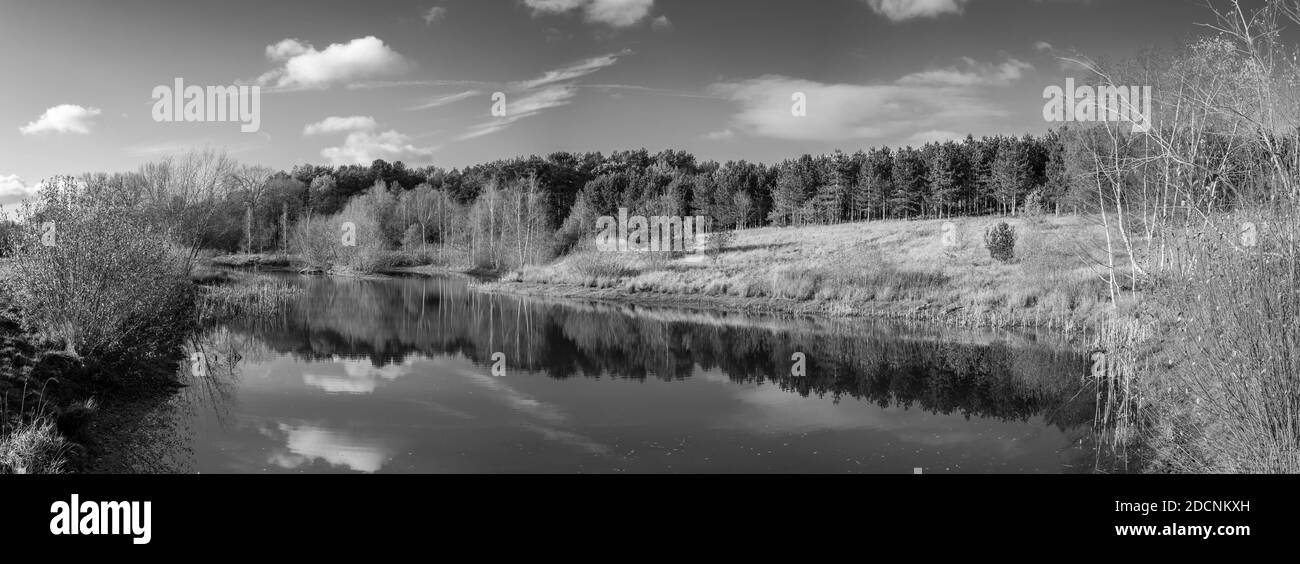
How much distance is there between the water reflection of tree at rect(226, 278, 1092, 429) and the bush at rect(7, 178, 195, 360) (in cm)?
508

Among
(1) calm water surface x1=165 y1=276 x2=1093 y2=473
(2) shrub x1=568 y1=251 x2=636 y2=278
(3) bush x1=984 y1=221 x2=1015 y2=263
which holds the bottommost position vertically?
(1) calm water surface x1=165 y1=276 x2=1093 y2=473

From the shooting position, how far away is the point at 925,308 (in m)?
25.5

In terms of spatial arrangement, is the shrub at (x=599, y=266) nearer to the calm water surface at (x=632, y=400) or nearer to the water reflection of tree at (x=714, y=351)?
the water reflection of tree at (x=714, y=351)

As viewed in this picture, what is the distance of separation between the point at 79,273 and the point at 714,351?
1377 cm

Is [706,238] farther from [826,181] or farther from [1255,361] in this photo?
[1255,361]

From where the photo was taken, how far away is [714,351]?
19891 mm

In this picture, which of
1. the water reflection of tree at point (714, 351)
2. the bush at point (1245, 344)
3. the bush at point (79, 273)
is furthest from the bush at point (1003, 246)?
the bush at point (79, 273)

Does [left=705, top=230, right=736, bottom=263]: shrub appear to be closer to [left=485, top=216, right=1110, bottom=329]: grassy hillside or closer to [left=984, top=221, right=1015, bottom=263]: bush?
[left=485, top=216, right=1110, bottom=329]: grassy hillside

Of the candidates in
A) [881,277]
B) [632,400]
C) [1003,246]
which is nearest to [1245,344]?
[632,400]

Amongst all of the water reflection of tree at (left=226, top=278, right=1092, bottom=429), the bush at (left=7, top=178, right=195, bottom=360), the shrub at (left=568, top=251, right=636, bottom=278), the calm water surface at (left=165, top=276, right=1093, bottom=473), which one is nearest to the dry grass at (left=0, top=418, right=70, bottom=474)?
the calm water surface at (left=165, top=276, right=1093, bottom=473)

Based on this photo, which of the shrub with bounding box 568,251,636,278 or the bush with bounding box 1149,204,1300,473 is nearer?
the bush with bounding box 1149,204,1300,473

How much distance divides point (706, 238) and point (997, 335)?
1026 inches

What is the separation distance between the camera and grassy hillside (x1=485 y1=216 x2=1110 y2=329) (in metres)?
23.8

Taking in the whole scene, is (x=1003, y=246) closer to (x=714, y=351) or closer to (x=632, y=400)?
(x=714, y=351)
